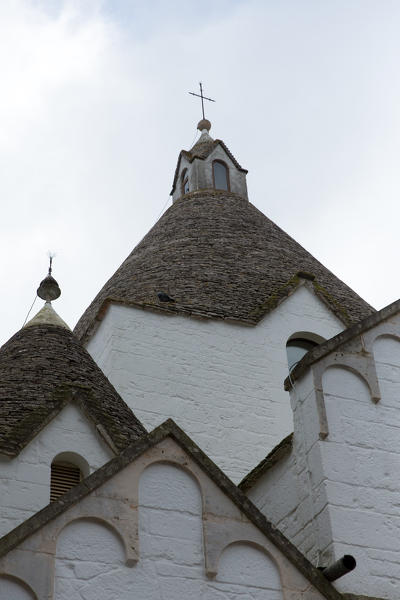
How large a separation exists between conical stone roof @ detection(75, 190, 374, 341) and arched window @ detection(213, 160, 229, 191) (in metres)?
2.43

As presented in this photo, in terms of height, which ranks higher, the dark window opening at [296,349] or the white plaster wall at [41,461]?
the dark window opening at [296,349]

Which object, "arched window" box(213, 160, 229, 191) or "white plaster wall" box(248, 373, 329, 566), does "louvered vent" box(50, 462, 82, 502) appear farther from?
"arched window" box(213, 160, 229, 191)

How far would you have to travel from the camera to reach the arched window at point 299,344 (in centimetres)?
1831

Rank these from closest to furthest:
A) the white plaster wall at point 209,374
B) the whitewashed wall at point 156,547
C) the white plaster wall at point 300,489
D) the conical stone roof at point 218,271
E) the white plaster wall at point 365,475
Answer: the whitewashed wall at point 156,547
the white plaster wall at point 365,475
the white plaster wall at point 300,489
the white plaster wall at point 209,374
the conical stone roof at point 218,271

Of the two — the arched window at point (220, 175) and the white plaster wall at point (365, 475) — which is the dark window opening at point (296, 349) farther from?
the white plaster wall at point (365, 475)

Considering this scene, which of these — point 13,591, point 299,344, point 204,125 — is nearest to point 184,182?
point 204,125

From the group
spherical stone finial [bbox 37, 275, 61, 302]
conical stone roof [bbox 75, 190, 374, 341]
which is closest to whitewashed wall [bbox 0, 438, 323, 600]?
spherical stone finial [bbox 37, 275, 61, 302]

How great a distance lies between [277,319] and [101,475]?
35.5 feet

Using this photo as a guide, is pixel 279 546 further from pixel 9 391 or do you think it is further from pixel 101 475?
pixel 9 391

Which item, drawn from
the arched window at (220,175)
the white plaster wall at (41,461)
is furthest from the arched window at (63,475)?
the arched window at (220,175)

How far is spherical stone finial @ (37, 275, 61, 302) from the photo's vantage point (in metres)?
15.8

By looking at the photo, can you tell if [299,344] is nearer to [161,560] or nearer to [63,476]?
[63,476]

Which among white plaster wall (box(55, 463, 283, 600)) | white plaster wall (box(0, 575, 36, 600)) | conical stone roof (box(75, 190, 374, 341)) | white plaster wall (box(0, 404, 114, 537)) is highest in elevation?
conical stone roof (box(75, 190, 374, 341))

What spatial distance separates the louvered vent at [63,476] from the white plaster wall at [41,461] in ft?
0.66
